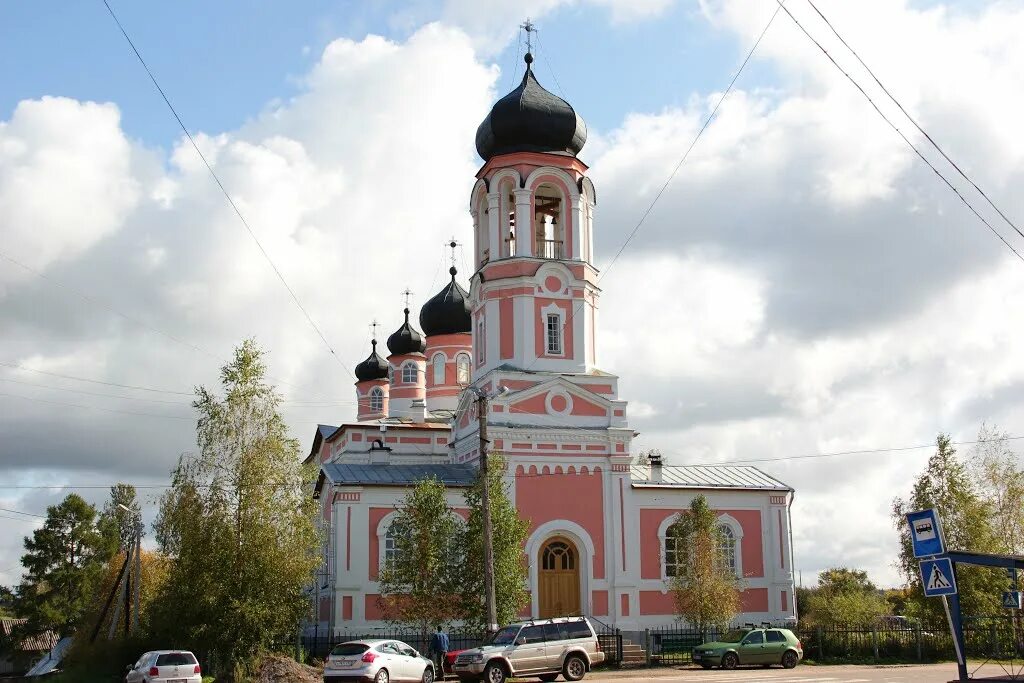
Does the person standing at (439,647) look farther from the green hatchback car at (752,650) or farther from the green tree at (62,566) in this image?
the green tree at (62,566)

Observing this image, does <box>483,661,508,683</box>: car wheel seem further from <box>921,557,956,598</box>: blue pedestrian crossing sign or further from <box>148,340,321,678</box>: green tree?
<box>921,557,956,598</box>: blue pedestrian crossing sign

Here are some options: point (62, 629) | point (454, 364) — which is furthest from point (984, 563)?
point (62, 629)

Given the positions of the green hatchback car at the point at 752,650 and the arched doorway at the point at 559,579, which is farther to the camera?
the arched doorway at the point at 559,579

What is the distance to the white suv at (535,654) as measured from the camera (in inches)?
922

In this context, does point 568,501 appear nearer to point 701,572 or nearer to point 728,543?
point 701,572

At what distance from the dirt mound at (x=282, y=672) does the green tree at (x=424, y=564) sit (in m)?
4.63

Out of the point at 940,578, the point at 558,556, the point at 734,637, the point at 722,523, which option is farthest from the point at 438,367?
the point at 940,578

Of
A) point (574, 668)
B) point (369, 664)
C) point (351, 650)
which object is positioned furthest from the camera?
point (574, 668)

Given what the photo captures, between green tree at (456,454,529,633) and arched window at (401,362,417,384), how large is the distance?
26.7 metres

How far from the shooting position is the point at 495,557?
92.7 ft

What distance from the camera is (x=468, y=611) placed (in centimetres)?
Answer: 2867

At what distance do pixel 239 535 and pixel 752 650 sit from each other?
13.7m

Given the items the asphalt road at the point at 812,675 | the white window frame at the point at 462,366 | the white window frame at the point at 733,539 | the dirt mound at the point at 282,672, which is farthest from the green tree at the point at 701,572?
the white window frame at the point at 462,366

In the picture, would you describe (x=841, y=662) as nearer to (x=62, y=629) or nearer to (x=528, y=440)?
(x=528, y=440)
